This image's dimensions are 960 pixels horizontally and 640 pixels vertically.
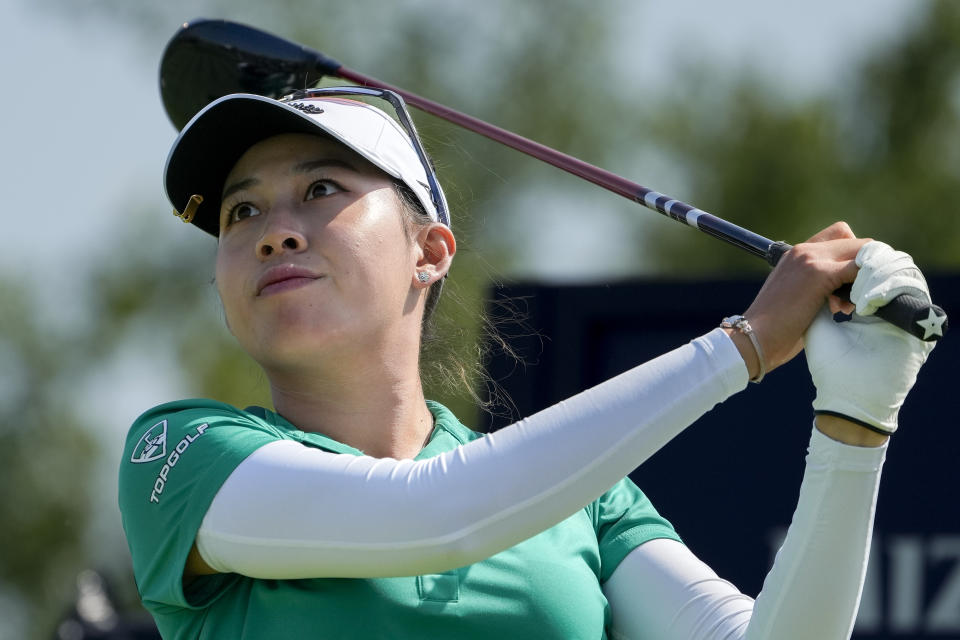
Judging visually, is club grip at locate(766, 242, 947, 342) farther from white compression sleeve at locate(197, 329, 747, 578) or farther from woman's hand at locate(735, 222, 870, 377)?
white compression sleeve at locate(197, 329, 747, 578)

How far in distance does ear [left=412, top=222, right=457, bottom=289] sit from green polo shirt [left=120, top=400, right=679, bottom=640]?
444 millimetres

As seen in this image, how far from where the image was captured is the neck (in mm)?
2951

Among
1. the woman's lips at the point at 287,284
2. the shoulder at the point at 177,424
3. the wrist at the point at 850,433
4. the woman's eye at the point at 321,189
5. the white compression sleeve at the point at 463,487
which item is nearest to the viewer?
the white compression sleeve at the point at 463,487

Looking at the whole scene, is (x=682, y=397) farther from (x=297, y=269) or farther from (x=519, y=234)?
(x=519, y=234)

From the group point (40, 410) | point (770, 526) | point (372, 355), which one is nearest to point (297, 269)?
point (372, 355)

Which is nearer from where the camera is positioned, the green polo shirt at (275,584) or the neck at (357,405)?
the green polo shirt at (275,584)

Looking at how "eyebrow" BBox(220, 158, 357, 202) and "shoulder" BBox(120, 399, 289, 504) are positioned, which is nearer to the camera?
"shoulder" BBox(120, 399, 289, 504)

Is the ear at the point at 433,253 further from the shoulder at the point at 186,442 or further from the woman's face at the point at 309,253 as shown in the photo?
the shoulder at the point at 186,442

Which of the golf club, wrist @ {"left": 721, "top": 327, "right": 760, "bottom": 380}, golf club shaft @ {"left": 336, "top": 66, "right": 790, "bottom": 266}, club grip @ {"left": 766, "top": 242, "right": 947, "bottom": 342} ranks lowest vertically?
the golf club

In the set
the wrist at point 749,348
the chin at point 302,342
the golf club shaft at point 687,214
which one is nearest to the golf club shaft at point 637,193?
the golf club shaft at point 687,214

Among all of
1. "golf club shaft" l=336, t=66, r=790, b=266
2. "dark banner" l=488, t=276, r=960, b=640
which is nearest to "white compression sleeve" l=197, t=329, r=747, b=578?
"golf club shaft" l=336, t=66, r=790, b=266

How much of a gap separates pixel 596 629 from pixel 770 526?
78.4 inches

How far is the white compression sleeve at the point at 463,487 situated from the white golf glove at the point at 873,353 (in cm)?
14

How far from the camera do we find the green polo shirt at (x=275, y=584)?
2604 mm
